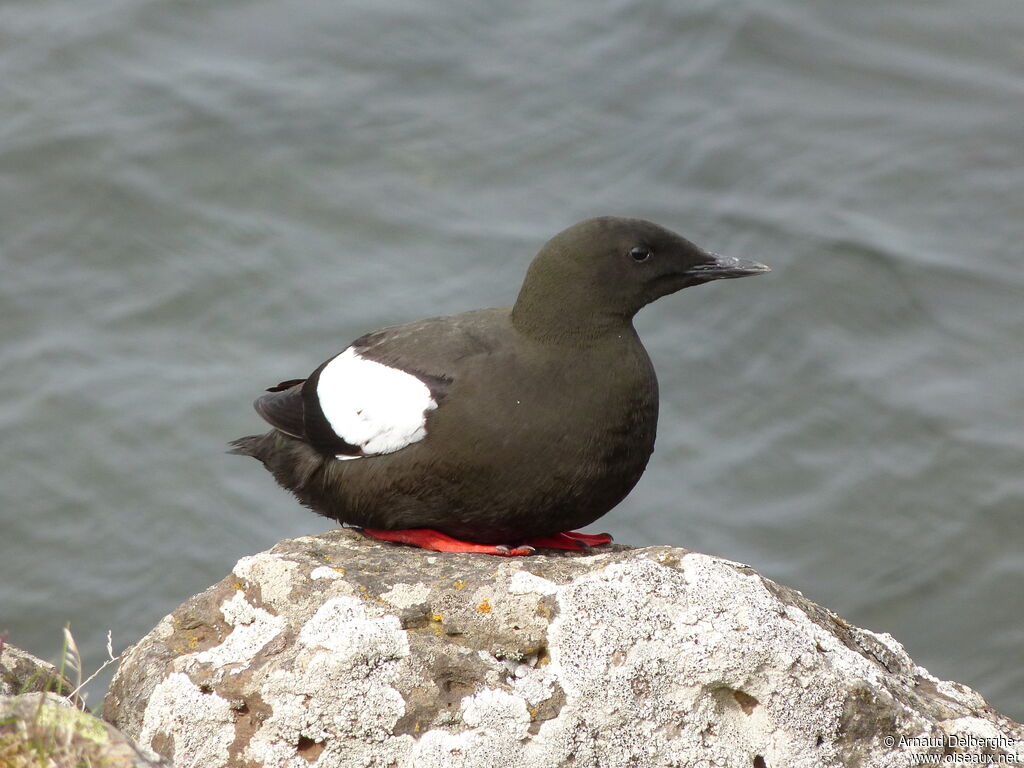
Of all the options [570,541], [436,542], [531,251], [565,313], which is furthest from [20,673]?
[531,251]

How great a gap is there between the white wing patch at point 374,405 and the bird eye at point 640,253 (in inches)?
33.7

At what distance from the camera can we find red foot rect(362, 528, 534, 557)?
425 centimetres

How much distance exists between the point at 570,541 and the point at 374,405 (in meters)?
0.84

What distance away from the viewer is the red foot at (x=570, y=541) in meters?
4.55

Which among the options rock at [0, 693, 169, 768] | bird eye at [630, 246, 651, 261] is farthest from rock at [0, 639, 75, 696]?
bird eye at [630, 246, 651, 261]

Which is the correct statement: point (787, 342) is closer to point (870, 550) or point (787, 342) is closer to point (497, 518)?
point (870, 550)

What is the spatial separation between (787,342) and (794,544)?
A: 1.72 m

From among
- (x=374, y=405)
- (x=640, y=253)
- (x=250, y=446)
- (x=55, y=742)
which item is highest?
(x=640, y=253)

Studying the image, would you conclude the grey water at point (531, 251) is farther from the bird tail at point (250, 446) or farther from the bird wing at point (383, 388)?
the bird wing at point (383, 388)

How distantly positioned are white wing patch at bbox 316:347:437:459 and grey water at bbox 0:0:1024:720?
332 cm

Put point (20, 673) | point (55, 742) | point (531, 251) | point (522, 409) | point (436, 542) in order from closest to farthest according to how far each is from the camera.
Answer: point (55, 742) → point (20, 673) → point (522, 409) → point (436, 542) → point (531, 251)

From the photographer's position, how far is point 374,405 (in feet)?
14.7

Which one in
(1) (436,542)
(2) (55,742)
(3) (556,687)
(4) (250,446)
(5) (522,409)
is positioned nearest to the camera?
(2) (55,742)

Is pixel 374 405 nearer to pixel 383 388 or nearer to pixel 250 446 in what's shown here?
pixel 383 388
